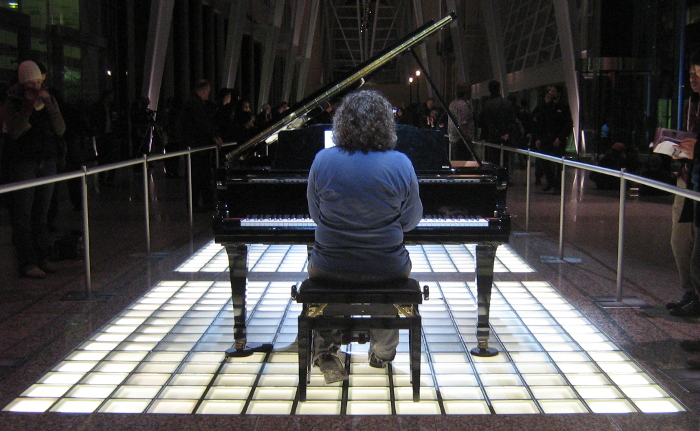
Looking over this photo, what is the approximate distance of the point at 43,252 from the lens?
22.0ft

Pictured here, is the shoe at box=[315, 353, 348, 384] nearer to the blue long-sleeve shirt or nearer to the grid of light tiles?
the blue long-sleeve shirt

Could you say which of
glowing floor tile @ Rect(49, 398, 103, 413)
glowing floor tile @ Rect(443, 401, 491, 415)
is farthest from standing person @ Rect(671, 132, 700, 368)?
glowing floor tile @ Rect(49, 398, 103, 413)

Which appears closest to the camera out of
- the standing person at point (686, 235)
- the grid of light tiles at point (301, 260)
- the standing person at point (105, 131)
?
the standing person at point (686, 235)

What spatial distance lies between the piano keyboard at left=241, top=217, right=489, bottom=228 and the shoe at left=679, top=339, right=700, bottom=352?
4.59 ft

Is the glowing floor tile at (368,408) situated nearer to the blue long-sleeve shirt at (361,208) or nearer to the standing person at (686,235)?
the blue long-sleeve shirt at (361,208)

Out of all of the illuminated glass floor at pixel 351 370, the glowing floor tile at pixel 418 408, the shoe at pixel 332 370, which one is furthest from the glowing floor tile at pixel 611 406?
the shoe at pixel 332 370

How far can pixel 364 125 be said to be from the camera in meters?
3.61

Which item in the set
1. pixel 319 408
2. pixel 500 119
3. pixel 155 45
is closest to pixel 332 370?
pixel 319 408

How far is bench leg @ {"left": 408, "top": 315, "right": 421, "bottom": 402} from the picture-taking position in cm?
354

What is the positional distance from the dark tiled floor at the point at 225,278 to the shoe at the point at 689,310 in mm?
82

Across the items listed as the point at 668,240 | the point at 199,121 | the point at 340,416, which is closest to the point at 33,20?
the point at 199,121

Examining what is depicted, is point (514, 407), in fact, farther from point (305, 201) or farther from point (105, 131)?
point (105, 131)

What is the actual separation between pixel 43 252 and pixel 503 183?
4218mm

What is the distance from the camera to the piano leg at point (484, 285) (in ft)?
14.3
